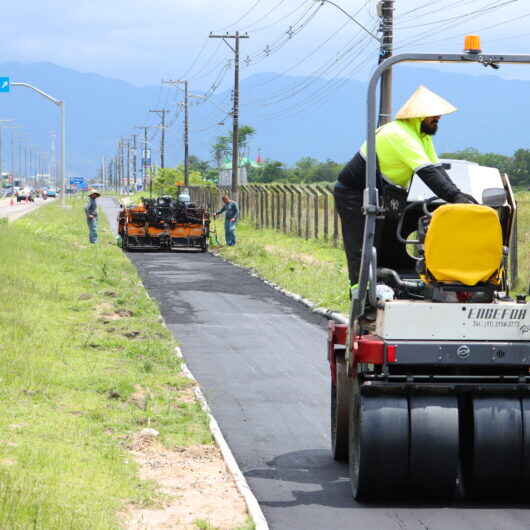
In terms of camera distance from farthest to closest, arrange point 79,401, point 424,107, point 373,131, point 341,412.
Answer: point 79,401 < point 341,412 < point 424,107 < point 373,131

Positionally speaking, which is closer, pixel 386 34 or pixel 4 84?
pixel 386 34

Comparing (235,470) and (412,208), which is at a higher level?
(412,208)

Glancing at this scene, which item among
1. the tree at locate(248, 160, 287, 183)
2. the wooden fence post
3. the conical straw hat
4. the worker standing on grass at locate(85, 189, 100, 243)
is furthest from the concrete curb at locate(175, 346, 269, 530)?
the tree at locate(248, 160, 287, 183)

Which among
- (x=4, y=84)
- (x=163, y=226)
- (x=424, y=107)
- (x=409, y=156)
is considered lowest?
(x=163, y=226)

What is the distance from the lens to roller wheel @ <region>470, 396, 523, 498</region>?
24.3ft

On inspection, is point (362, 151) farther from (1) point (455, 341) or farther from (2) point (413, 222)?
(1) point (455, 341)

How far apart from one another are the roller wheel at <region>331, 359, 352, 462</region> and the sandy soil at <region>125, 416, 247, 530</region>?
89 centimetres

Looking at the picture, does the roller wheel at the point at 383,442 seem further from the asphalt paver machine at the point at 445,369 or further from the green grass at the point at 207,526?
the green grass at the point at 207,526

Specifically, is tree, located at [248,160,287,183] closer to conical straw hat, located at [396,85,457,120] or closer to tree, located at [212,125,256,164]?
tree, located at [212,125,256,164]

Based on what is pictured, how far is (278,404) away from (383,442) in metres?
4.17

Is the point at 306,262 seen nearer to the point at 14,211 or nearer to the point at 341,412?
the point at 341,412

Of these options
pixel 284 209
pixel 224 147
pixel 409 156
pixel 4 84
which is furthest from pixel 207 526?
pixel 224 147

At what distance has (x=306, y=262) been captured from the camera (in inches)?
1200

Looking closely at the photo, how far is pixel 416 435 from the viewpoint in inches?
291
